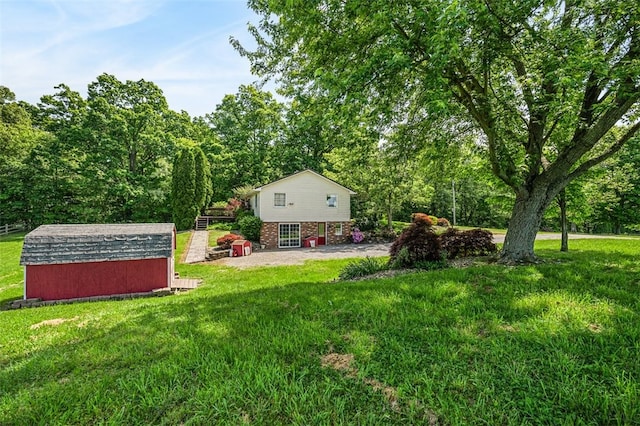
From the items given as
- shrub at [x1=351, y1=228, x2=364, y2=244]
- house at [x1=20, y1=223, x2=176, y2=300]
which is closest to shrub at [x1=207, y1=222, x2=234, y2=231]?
shrub at [x1=351, y1=228, x2=364, y2=244]

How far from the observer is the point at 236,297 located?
5.82 m

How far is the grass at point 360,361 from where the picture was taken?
2.15 meters

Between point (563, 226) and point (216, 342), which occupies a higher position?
point (563, 226)

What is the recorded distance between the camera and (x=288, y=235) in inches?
812

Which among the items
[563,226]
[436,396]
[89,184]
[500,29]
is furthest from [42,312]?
[89,184]

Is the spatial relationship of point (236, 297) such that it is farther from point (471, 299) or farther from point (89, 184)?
point (89, 184)

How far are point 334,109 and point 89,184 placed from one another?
26559mm

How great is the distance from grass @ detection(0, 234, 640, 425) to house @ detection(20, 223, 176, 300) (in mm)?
4108

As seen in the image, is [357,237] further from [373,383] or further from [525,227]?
[373,383]

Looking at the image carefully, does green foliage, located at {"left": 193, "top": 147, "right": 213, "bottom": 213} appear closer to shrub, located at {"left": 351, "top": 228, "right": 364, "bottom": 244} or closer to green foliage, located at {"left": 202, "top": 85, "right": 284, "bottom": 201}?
green foliage, located at {"left": 202, "top": 85, "right": 284, "bottom": 201}

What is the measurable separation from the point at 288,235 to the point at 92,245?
12.7 m

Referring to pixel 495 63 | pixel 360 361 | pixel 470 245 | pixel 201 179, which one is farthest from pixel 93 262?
pixel 201 179

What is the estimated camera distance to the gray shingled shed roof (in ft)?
28.1

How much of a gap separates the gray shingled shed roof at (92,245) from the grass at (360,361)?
4189mm
